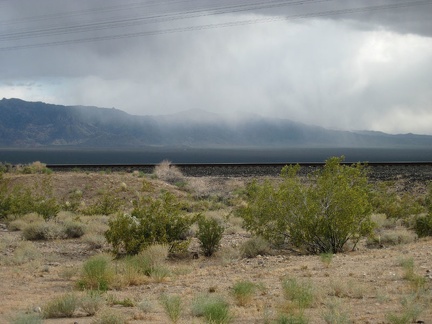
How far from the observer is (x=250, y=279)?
16094mm

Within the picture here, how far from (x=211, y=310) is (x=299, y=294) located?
211 centimetres

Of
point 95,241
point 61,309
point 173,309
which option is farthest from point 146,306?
point 95,241

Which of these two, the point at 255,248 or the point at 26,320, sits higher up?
the point at 26,320

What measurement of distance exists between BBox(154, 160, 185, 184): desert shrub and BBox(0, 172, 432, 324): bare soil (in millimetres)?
23570

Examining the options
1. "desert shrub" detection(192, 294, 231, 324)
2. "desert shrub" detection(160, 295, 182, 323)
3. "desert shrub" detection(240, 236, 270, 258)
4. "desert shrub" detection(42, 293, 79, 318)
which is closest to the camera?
"desert shrub" detection(192, 294, 231, 324)

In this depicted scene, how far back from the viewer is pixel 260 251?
2114 centimetres

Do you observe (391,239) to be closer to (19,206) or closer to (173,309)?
(173,309)

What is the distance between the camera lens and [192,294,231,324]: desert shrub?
10797 millimetres

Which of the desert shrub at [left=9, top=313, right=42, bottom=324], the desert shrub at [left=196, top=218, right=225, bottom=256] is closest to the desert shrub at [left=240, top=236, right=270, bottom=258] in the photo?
the desert shrub at [left=196, top=218, right=225, bottom=256]

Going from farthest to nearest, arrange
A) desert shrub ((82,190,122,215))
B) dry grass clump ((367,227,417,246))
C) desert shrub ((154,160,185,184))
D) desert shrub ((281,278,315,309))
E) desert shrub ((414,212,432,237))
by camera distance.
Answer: desert shrub ((154,160,185,184)), desert shrub ((82,190,122,215)), desert shrub ((414,212,432,237)), dry grass clump ((367,227,417,246)), desert shrub ((281,278,315,309))

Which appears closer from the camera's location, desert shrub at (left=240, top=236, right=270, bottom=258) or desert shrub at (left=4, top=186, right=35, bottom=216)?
desert shrub at (left=240, top=236, right=270, bottom=258)

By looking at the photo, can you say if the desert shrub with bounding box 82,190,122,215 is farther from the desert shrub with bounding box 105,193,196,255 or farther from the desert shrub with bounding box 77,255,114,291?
the desert shrub with bounding box 77,255,114,291

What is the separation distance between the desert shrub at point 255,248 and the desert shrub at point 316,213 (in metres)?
0.33

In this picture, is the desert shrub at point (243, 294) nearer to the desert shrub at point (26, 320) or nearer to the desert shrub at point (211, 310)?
the desert shrub at point (211, 310)
